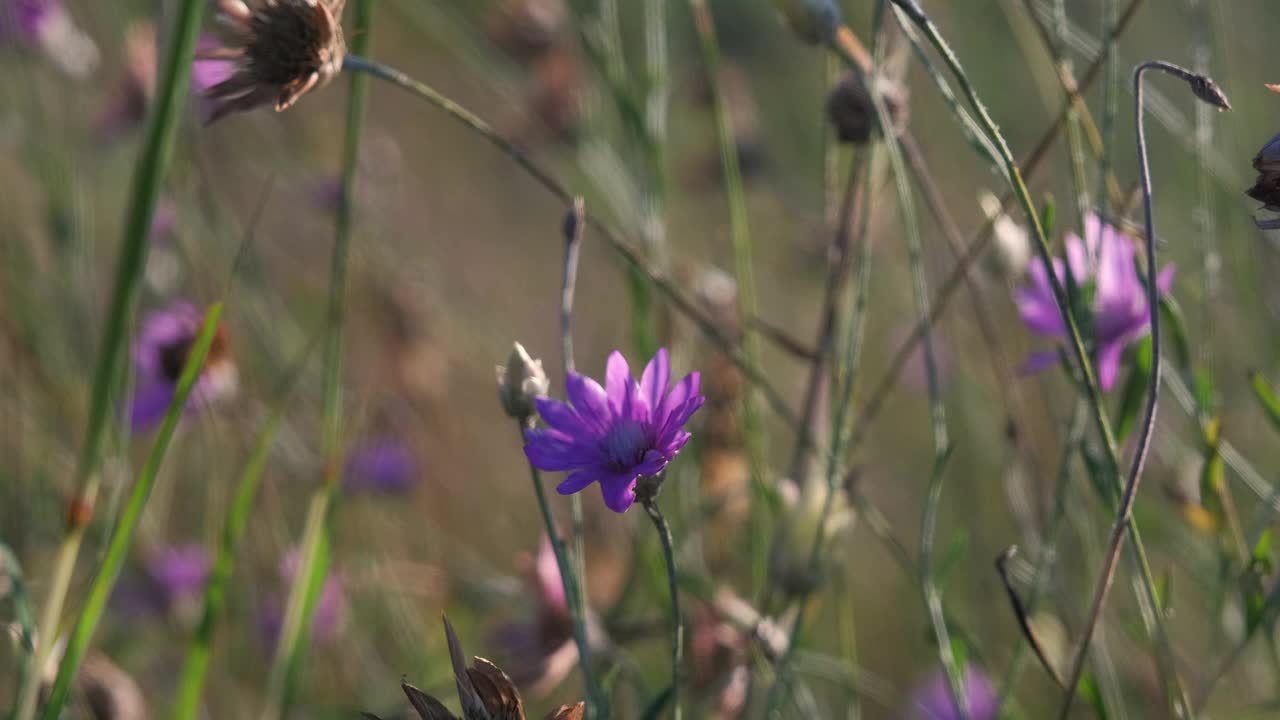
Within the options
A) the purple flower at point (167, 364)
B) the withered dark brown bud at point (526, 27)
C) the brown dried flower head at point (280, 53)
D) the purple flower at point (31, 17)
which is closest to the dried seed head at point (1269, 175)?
the brown dried flower head at point (280, 53)

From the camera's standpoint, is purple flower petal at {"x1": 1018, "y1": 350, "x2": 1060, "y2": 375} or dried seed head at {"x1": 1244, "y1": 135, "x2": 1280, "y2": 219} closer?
dried seed head at {"x1": 1244, "y1": 135, "x2": 1280, "y2": 219}

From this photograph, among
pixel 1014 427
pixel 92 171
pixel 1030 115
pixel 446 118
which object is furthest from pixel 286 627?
pixel 446 118

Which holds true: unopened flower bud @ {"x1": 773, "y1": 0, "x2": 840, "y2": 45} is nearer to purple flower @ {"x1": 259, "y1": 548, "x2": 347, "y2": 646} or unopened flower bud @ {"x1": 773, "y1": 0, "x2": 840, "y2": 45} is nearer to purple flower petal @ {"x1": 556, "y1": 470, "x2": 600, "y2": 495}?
purple flower petal @ {"x1": 556, "y1": 470, "x2": 600, "y2": 495}

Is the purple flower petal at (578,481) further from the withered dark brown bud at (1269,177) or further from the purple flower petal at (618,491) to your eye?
the withered dark brown bud at (1269,177)

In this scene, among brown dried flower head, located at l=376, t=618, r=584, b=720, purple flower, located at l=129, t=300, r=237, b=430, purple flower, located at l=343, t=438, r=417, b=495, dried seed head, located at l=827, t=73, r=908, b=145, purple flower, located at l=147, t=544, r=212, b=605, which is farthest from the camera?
purple flower, located at l=343, t=438, r=417, b=495

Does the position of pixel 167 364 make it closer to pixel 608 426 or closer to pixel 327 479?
pixel 327 479

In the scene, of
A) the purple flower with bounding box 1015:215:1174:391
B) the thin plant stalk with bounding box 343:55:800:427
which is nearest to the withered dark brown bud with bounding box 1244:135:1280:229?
the purple flower with bounding box 1015:215:1174:391

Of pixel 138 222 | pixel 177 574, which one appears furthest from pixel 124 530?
pixel 177 574
